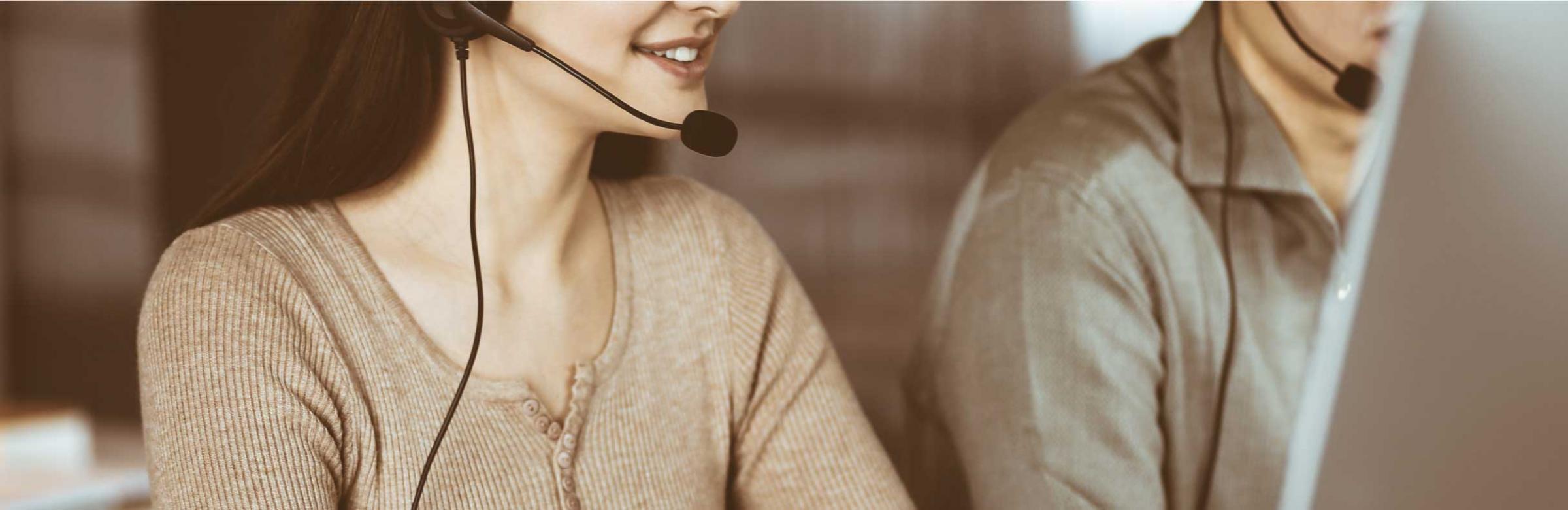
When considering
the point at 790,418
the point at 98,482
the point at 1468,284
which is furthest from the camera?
the point at 98,482

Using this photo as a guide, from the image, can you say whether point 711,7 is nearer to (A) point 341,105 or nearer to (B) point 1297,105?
(A) point 341,105

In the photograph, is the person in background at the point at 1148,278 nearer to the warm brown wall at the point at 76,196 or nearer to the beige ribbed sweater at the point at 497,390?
the beige ribbed sweater at the point at 497,390

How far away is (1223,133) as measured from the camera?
3.10ft

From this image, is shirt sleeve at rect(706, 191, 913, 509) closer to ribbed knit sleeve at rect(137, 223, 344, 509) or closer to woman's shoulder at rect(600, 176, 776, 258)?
woman's shoulder at rect(600, 176, 776, 258)

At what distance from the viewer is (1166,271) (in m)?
0.91

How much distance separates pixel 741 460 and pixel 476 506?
0.21 metres

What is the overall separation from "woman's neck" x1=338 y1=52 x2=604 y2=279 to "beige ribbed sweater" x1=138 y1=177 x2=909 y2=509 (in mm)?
40

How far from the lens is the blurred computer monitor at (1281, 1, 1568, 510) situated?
45cm

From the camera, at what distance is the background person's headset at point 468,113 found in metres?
Answer: 0.71

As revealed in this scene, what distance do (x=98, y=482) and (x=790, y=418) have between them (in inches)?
38.6

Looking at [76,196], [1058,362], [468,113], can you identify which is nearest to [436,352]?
[468,113]

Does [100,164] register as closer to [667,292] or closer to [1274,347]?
[667,292]

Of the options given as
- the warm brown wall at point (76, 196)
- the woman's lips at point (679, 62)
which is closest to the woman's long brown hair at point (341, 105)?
the woman's lips at point (679, 62)

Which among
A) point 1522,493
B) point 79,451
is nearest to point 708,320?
point 1522,493
